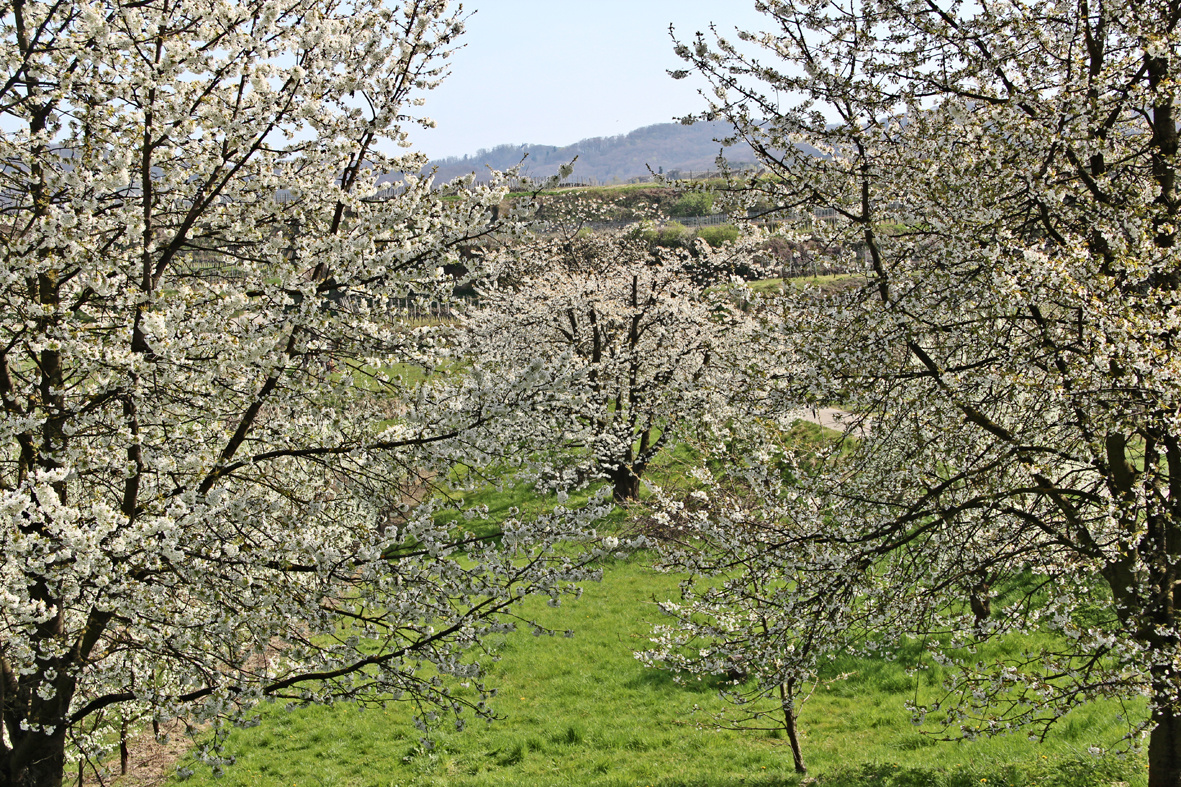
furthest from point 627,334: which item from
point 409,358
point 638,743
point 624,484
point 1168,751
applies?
point 1168,751

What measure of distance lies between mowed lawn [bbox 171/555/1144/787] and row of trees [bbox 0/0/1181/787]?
229 cm

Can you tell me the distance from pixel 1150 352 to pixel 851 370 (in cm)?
194

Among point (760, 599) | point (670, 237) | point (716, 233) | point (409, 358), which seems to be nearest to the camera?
point (409, 358)

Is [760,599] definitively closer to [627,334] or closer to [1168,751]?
[1168,751]

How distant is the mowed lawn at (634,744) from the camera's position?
294 inches

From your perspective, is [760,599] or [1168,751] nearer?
[1168,751]

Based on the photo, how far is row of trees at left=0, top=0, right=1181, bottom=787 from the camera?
4449 millimetres

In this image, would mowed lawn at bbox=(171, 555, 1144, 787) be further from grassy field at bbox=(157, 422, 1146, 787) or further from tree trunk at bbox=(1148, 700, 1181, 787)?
tree trunk at bbox=(1148, 700, 1181, 787)

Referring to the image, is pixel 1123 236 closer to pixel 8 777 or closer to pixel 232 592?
pixel 232 592

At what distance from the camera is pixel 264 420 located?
5.95 m

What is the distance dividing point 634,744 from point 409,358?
259 inches

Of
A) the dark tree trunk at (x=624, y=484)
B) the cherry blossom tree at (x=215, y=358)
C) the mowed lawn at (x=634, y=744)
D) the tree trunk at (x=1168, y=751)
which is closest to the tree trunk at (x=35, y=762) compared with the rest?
the cherry blossom tree at (x=215, y=358)

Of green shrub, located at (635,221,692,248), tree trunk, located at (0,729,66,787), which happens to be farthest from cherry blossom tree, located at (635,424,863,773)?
green shrub, located at (635,221,692,248)

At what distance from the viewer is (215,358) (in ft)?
15.2
